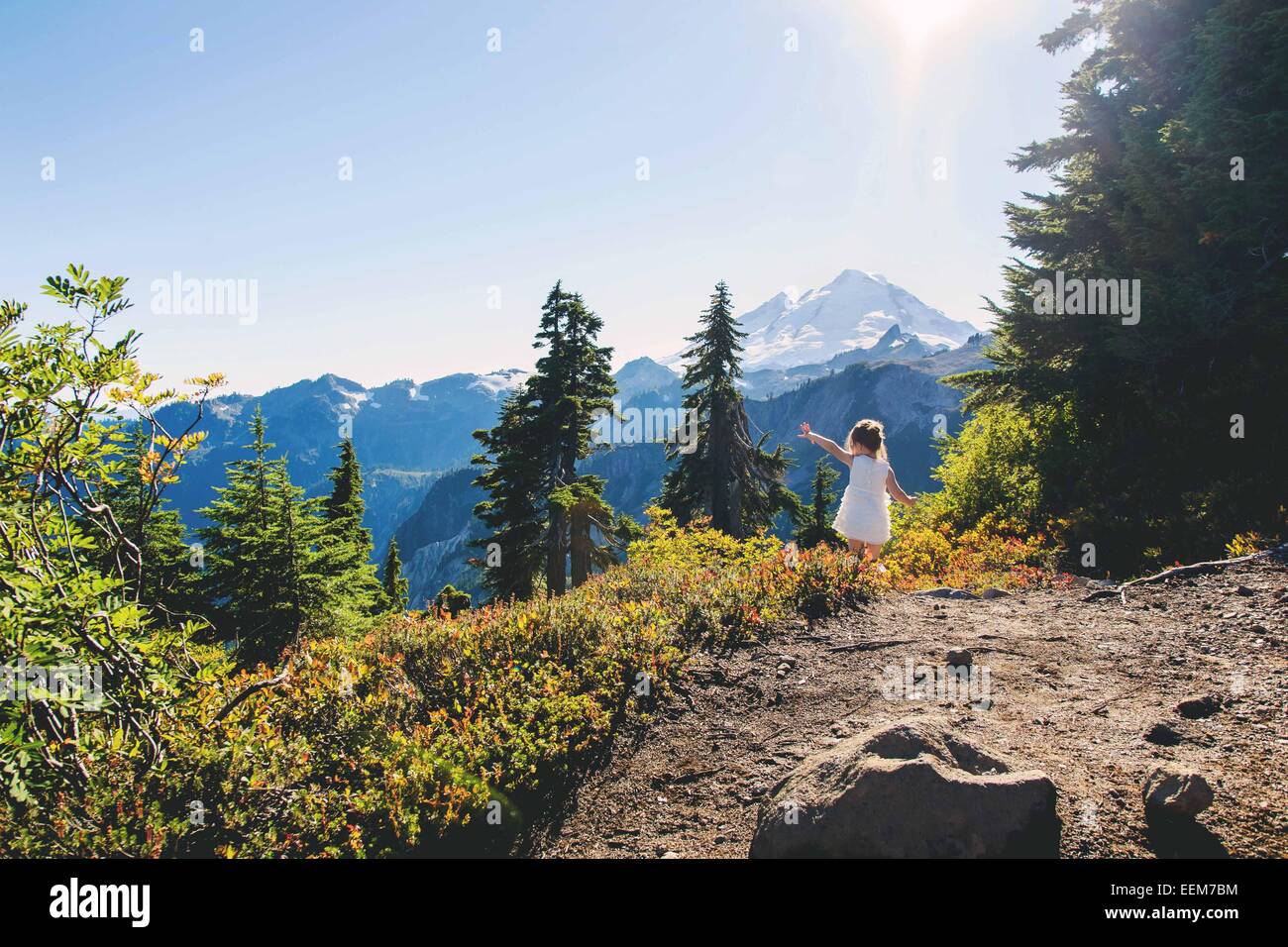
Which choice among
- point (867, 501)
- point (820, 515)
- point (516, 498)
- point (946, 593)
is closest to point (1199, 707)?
point (946, 593)

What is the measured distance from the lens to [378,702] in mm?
6246

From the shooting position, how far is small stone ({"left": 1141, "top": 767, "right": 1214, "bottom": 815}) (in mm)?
3439

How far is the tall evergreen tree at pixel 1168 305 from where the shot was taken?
10.9 metres

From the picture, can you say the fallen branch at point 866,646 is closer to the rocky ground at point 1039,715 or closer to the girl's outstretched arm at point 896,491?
the rocky ground at point 1039,715

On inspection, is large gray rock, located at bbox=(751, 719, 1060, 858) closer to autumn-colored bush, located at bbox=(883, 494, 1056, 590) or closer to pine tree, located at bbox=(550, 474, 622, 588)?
autumn-colored bush, located at bbox=(883, 494, 1056, 590)

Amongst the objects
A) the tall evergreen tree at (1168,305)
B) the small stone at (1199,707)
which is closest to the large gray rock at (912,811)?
the small stone at (1199,707)

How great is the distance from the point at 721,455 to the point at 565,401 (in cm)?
823

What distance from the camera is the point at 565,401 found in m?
21.8

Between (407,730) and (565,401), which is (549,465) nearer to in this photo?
(565,401)

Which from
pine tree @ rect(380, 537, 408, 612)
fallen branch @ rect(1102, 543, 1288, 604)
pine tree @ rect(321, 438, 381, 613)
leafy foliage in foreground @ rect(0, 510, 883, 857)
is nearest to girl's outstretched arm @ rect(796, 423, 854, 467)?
leafy foliage in foreground @ rect(0, 510, 883, 857)

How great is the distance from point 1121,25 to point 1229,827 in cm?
1922

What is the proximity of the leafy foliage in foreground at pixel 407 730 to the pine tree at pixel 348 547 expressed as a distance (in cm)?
1657

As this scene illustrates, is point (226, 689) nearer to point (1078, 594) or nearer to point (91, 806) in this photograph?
point (91, 806)
